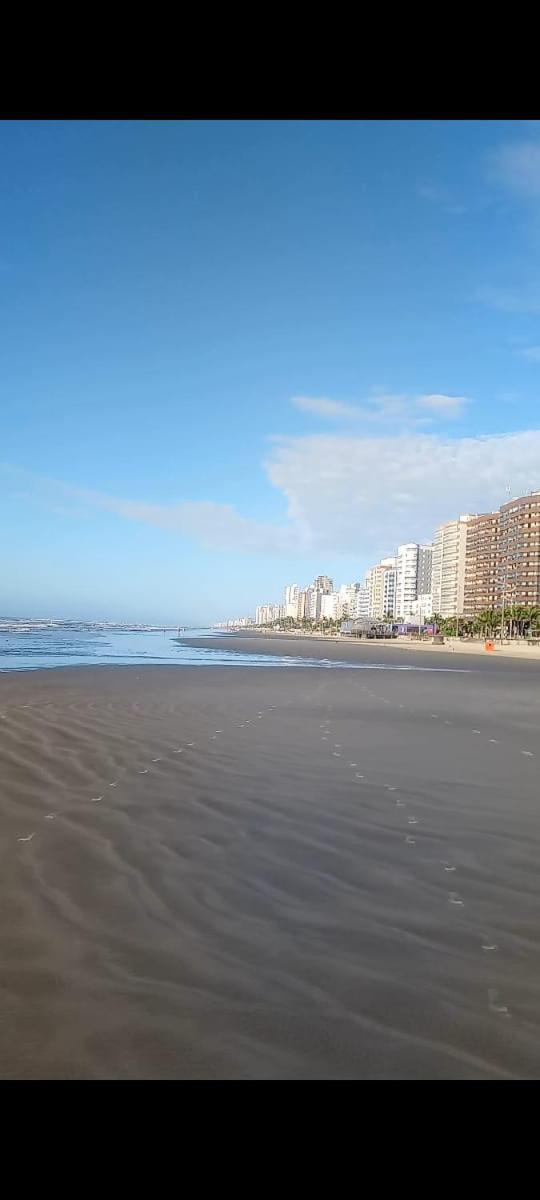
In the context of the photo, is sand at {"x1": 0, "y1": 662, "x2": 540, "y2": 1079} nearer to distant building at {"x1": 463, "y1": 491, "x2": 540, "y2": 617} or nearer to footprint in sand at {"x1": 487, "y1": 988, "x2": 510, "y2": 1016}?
footprint in sand at {"x1": 487, "y1": 988, "x2": 510, "y2": 1016}

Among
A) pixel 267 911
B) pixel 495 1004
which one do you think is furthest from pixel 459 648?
pixel 495 1004

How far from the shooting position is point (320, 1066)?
313 centimetres

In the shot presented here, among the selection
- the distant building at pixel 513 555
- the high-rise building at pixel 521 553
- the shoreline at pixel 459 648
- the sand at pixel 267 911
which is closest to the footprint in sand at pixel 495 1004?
the sand at pixel 267 911

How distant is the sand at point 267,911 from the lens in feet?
10.9

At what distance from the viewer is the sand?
331 cm

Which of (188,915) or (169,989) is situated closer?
(169,989)

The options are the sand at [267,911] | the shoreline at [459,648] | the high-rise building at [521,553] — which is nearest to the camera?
the sand at [267,911]

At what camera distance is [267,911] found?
16.2 ft

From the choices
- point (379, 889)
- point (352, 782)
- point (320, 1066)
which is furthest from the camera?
point (352, 782)

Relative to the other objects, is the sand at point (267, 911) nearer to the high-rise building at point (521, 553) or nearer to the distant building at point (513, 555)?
the distant building at point (513, 555)
